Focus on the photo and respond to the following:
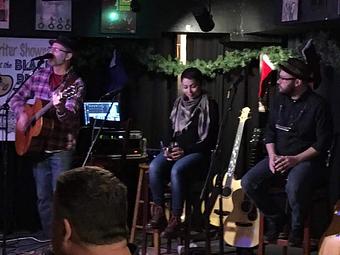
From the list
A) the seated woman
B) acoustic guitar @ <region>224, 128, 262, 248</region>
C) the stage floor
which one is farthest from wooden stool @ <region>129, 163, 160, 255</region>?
acoustic guitar @ <region>224, 128, 262, 248</region>

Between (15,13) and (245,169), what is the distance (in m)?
2.60

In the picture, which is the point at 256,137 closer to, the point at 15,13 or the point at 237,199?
the point at 237,199

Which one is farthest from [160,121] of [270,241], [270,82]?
[270,241]

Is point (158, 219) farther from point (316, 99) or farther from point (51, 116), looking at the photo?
point (316, 99)

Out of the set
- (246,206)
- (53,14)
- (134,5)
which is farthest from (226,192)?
(53,14)

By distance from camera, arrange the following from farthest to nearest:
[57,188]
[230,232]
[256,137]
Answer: [256,137], [230,232], [57,188]

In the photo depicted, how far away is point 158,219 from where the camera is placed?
5.48 metres

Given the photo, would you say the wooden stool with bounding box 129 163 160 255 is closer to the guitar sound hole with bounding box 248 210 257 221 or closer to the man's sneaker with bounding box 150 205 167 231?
the man's sneaker with bounding box 150 205 167 231

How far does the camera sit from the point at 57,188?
171 centimetres

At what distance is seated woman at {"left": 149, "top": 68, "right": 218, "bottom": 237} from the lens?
5344 mm

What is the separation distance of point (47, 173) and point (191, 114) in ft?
4.20

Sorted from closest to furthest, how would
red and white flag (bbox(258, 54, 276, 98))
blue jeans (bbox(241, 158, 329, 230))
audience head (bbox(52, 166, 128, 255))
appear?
audience head (bbox(52, 166, 128, 255)), blue jeans (bbox(241, 158, 329, 230)), red and white flag (bbox(258, 54, 276, 98))

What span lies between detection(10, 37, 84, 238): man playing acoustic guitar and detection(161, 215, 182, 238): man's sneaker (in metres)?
0.94

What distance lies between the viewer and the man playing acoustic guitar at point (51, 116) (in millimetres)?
5484
